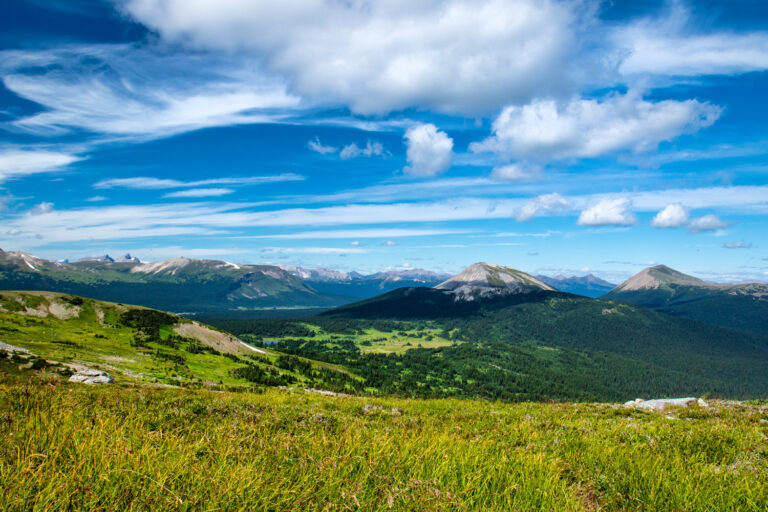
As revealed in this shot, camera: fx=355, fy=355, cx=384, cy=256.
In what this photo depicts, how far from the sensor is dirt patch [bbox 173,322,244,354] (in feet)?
495

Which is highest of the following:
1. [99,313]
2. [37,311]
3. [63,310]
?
[37,311]

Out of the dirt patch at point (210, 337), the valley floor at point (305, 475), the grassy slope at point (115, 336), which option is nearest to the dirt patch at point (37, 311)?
the grassy slope at point (115, 336)

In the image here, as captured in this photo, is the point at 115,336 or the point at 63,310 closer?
the point at 115,336

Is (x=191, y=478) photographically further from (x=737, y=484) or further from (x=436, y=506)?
(x=737, y=484)

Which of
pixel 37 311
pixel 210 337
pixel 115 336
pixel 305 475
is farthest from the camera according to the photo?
pixel 210 337

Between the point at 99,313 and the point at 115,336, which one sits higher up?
the point at 99,313

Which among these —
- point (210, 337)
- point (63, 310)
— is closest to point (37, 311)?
point (63, 310)

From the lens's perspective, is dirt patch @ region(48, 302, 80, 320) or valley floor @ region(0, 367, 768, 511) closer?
valley floor @ region(0, 367, 768, 511)

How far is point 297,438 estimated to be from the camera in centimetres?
551

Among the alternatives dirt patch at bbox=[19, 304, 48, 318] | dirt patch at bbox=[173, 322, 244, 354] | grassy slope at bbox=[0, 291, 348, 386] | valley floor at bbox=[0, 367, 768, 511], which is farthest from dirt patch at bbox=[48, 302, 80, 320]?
valley floor at bbox=[0, 367, 768, 511]

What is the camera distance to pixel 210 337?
156875mm

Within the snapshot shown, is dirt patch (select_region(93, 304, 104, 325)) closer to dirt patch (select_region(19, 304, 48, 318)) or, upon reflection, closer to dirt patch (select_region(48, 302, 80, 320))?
dirt patch (select_region(48, 302, 80, 320))

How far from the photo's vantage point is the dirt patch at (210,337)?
151 metres

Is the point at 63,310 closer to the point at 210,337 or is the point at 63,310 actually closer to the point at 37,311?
A: the point at 37,311
